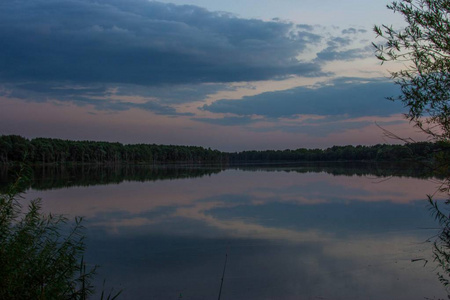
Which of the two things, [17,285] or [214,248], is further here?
[214,248]

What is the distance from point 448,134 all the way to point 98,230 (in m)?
11.9

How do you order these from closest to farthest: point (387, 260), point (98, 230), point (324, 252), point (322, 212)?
point (387, 260) < point (324, 252) < point (98, 230) < point (322, 212)

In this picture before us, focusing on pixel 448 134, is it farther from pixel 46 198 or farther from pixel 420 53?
pixel 46 198

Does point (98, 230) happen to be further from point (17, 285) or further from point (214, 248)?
point (17, 285)

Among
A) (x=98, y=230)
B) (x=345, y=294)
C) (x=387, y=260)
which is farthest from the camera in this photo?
(x=98, y=230)

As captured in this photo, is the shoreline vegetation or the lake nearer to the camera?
the lake

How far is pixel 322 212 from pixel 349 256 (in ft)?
24.1

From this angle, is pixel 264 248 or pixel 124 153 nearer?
pixel 264 248

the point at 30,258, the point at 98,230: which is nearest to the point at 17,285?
the point at 30,258

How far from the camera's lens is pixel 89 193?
2517cm

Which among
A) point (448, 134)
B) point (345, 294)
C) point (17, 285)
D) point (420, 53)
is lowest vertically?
point (345, 294)

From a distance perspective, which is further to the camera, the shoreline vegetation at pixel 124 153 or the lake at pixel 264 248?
the shoreline vegetation at pixel 124 153

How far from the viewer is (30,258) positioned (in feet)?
17.0

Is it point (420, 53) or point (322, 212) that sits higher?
point (420, 53)
